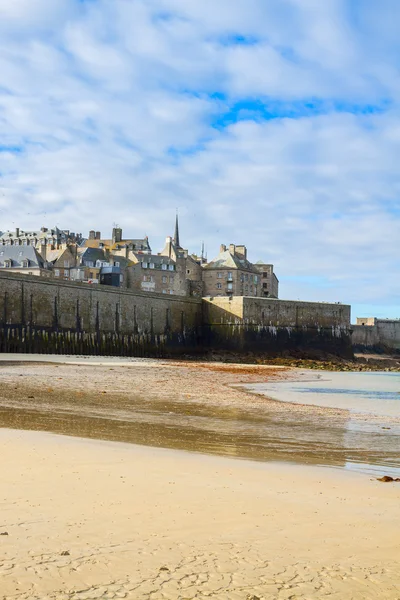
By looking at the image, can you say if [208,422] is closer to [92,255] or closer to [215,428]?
[215,428]

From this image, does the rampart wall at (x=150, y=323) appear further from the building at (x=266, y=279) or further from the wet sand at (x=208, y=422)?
the building at (x=266, y=279)

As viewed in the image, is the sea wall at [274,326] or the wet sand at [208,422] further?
the sea wall at [274,326]

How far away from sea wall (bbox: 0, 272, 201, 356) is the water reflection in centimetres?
2713

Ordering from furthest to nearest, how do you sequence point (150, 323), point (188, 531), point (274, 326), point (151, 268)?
point (151, 268)
point (274, 326)
point (150, 323)
point (188, 531)

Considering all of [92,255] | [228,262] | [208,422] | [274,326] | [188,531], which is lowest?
[208,422]

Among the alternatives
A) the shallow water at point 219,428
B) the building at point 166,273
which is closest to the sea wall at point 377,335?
the building at point 166,273

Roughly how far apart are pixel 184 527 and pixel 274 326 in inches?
2028

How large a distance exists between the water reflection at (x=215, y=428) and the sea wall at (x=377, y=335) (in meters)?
62.7

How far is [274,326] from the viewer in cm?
5550

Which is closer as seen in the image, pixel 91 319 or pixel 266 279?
pixel 91 319

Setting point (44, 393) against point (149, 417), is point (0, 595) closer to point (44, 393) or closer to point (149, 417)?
point (149, 417)

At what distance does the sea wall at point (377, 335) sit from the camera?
2955 inches

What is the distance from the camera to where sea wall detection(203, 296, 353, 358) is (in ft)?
177

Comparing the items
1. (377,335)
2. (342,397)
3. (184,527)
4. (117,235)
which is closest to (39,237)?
(117,235)
